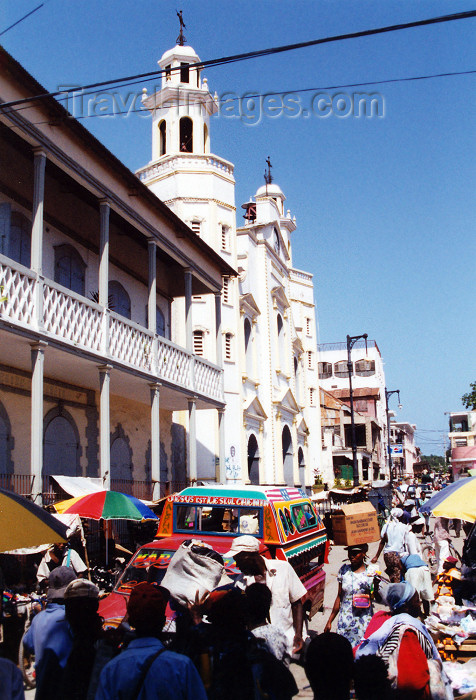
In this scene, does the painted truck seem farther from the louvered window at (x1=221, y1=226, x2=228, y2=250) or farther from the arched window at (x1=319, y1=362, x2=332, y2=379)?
the arched window at (x1=319, y1=362, x2=332, y2=379)

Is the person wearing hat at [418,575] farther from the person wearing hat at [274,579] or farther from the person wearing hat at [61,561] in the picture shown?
the person wearing hat at [61,561]

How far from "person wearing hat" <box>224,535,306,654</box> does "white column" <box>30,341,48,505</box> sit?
6184 millimetres

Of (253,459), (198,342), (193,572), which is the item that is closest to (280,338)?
(253,459)

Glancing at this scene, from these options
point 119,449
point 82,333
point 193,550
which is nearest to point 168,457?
point 119,449

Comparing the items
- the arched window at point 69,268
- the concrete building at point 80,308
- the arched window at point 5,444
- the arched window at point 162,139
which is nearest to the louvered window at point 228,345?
the concrete building at point 80,308

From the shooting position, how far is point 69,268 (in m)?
16.7

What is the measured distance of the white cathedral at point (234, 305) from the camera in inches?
1062

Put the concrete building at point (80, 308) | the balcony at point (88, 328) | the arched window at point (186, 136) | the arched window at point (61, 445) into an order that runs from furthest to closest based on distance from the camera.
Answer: the arched window at point (186, 136)
the arched window at point (61, 445)
the concrete building at point (80, 308)
the balcony at point (88, 328)

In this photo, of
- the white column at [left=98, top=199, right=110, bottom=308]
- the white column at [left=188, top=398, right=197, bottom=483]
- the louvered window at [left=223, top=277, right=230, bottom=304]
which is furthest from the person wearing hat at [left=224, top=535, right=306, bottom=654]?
the louvered window at [left=223, top=277, right=230, bottom=304]

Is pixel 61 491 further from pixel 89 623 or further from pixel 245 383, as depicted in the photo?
pixel 245 383

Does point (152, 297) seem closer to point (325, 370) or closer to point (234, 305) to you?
point (234, 305)

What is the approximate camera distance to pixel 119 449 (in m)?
19.0

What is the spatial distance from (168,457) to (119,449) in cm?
354

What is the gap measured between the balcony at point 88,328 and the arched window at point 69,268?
2.13 meters
